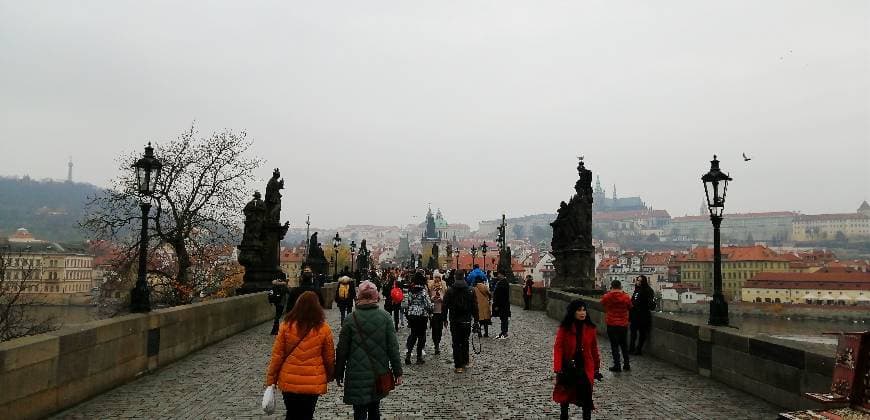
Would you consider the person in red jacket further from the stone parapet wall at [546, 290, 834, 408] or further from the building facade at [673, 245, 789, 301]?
the building facade at [673, 245, 789, 301]

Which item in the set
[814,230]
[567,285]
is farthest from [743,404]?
[814,230]

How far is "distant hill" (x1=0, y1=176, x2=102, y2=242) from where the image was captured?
114m

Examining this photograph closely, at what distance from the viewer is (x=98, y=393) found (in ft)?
25.1

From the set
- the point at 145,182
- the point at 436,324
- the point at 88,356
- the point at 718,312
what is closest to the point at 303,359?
the point at 88,356

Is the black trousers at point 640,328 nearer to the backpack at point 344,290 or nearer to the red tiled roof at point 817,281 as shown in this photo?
the backpack at point 344,290

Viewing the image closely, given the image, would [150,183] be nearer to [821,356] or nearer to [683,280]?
[821,356]

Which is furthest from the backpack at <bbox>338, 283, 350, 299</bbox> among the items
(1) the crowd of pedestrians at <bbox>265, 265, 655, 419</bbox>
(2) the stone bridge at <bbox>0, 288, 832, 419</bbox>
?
(1) the crowd of pedestrians at <bbox>265, 265, 655, 419</bbox>

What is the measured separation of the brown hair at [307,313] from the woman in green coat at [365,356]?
12.1 inches

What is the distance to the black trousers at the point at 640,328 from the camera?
11.4 m

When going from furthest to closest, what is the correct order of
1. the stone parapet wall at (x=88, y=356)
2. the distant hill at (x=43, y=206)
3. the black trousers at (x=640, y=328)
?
the distant hill at (x=43, y=206) → the black trousers at (x=640, y=328) → the stone parapet wall at (x=88, y=356)

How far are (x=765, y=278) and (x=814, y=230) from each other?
121426mm

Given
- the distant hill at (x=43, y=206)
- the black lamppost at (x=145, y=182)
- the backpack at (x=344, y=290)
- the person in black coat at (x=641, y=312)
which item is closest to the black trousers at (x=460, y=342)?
the person in black coat at (x=641, y=312)

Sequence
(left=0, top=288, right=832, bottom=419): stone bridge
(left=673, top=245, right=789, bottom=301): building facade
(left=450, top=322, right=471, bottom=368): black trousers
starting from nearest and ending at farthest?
(left=0, top=288, right=832, bottom=419): stone bridge, (left=450, top=322, right=471, bottom=368): black trousers, (left=673, top=245, right=789, bottom=301): building facade

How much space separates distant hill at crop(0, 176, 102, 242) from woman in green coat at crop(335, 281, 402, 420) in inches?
4347
